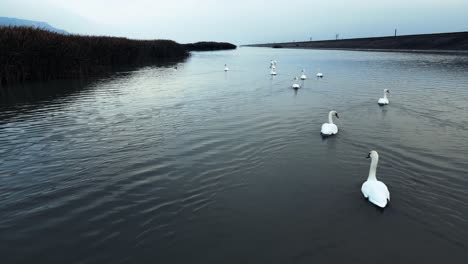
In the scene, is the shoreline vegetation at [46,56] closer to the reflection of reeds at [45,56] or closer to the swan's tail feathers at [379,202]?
the reflection of reeds at [45,56]

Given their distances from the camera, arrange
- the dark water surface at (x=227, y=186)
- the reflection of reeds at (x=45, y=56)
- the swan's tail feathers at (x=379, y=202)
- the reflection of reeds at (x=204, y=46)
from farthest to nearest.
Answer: the reflection of reeds at (x=204, y=46), the reflection of reeds at (x=45, y=56), the swan's tail feathers at (x=379, y=202), the dark water surface at (x=227, y=186)

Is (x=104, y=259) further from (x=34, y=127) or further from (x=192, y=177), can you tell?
(x=34, y=127)

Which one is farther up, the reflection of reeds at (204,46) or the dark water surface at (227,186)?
the reflection of reeds at (204,46)

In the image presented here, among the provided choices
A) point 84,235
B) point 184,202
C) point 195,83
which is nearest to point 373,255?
point 184,202

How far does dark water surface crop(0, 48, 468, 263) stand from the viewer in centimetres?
529

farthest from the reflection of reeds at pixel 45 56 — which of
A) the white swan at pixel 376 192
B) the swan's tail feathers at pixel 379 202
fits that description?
the swan's tail feathers at pixel 379 202

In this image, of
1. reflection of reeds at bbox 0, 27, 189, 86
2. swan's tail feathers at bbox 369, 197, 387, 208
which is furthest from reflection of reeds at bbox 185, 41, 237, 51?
swan's tail feathers at bbox 369, 197, 387, 208

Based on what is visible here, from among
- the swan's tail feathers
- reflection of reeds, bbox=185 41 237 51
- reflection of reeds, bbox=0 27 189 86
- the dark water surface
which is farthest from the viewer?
reflection of reeds, bbox=185 41 237 51

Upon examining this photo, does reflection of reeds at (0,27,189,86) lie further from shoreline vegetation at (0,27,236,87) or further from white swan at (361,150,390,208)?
white swan at (361,150,390,208)

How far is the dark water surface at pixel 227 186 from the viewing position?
529 centimetres

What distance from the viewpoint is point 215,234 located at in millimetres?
5598

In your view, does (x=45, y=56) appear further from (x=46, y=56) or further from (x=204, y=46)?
(x=204, y=46)

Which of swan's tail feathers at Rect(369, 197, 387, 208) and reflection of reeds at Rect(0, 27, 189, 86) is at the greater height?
reflection of reeds at Rect(0, 27, 189, 86)

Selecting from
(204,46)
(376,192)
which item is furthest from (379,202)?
(204,46)
